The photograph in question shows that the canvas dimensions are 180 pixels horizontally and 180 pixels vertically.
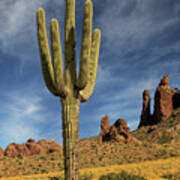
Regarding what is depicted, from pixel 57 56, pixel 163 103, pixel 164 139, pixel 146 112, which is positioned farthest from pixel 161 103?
pixel 57 56

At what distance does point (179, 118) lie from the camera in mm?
52844

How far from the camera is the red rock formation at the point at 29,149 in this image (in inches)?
1259

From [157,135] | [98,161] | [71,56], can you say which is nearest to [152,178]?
[71,56]

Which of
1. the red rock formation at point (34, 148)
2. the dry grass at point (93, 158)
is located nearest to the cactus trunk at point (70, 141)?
the dry grass at point (93, 158)

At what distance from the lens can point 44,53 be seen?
27.4 ft

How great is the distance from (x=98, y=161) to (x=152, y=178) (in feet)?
40.5

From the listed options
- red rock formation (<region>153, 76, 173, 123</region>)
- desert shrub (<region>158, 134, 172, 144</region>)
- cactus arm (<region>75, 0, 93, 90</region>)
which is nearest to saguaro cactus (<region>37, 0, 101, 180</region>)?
cactus arm (<region>75, 0, 93, 90</region>)

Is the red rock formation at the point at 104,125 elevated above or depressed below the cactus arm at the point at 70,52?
above

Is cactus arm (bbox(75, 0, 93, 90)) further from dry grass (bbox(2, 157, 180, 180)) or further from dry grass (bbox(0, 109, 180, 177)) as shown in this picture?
dry grass (bbox(0, 109, 180, 177))

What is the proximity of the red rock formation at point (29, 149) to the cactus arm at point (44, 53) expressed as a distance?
1009 inches

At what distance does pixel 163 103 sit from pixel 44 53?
55733 millimetres

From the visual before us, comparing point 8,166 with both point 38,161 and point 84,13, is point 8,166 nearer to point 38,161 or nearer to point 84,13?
point 38,161

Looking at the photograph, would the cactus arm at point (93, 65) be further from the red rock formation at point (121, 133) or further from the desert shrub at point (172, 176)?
the red rock formation at point (121, 133)

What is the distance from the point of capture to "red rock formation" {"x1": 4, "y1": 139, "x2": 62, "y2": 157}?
3198cm
